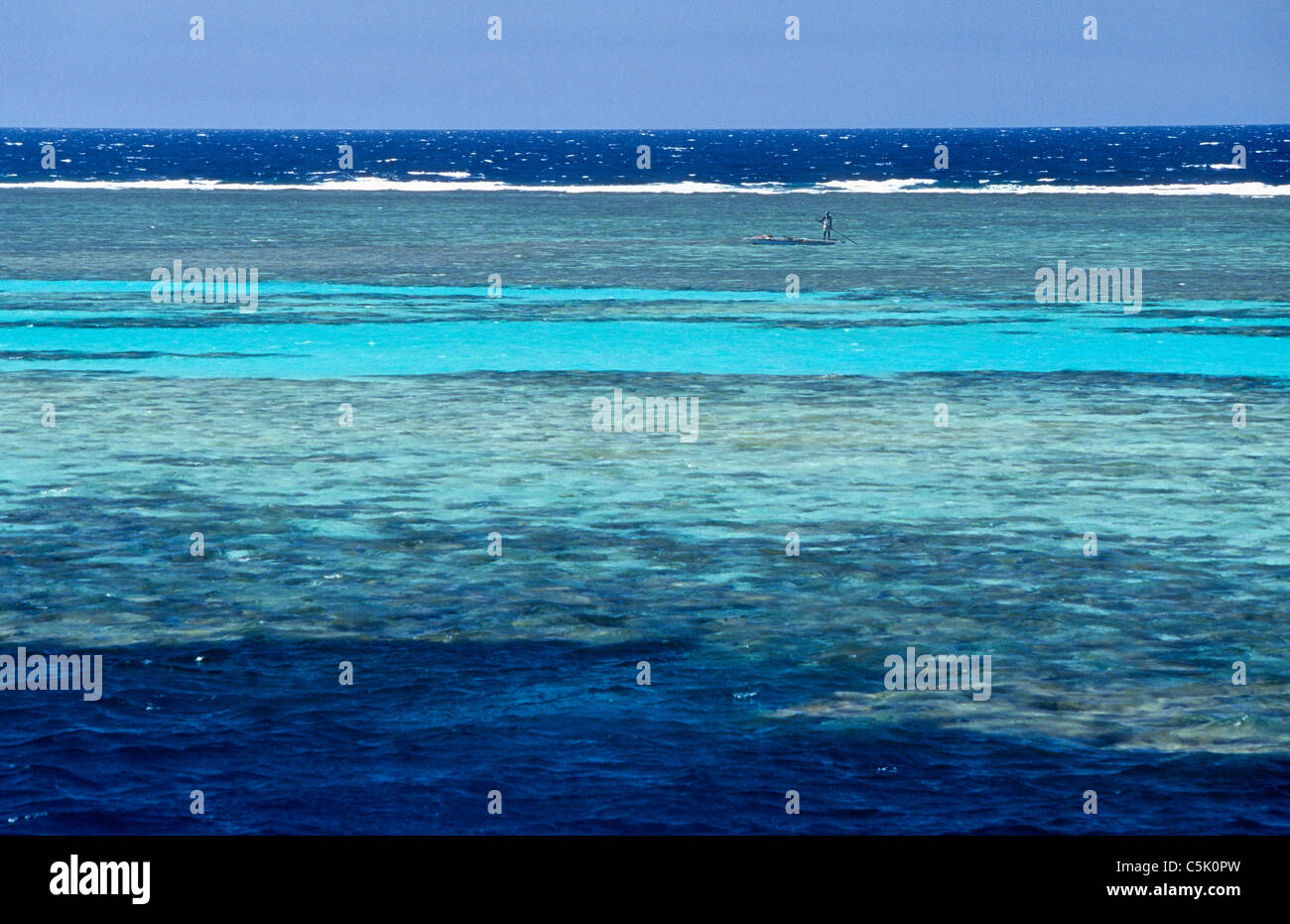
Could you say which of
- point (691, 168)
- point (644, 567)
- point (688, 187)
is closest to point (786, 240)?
point (644, 567)

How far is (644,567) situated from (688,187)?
98150 mm

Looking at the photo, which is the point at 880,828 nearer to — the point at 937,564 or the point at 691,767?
the point at 691,767

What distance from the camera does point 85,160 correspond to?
488 ft

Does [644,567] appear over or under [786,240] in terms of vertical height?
under

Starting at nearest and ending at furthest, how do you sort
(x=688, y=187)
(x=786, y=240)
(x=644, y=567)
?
(x=644, y=567) < (x=786, y=240) < (x=688, y=187)

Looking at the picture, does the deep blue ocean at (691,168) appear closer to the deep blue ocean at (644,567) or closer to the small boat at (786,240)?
the small boat at (786,240)

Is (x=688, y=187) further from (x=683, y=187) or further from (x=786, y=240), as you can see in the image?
(x=786, y=240)

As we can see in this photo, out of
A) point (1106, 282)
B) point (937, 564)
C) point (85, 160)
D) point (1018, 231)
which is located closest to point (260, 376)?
point (937, 564)

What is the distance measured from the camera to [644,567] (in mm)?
12680

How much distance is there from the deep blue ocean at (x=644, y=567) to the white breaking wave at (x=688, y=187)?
229 ft

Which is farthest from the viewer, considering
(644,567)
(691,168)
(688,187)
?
(691,168)

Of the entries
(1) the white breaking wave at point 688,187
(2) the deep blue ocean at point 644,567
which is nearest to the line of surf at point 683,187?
(1) the white breaking wave at point 688,187

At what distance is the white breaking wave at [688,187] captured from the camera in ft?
330

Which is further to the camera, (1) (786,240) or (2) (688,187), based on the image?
(2) (688,187)
